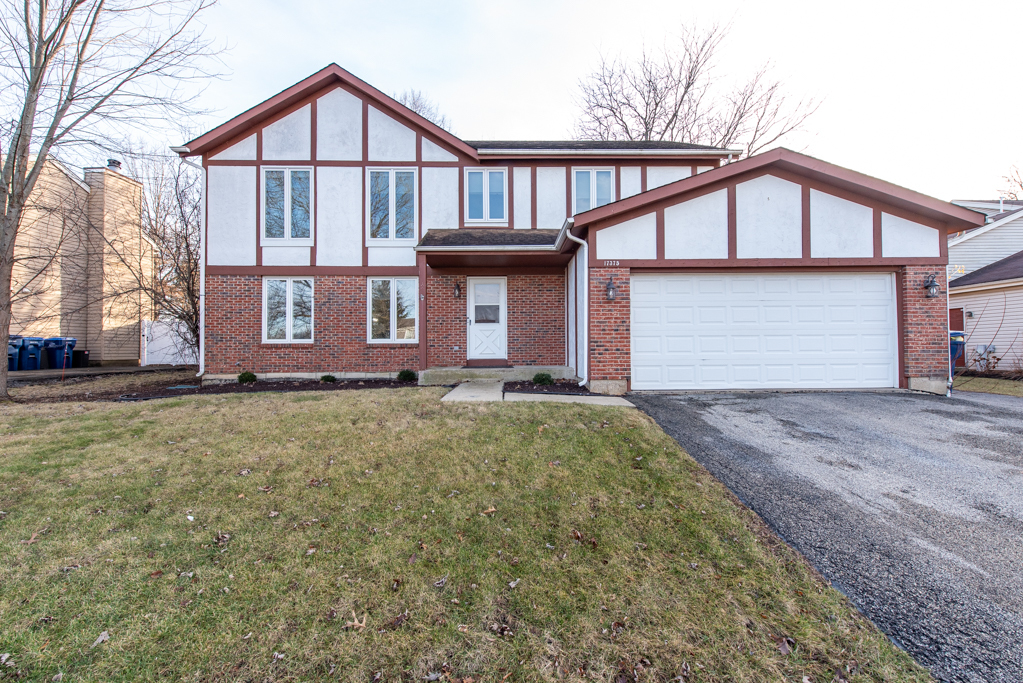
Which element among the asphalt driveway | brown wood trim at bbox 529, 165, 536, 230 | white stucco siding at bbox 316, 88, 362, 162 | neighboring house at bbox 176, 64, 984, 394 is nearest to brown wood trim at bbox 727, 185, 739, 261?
neighboring house at bbox 176, 64, 984, 394

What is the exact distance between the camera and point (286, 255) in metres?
11.4

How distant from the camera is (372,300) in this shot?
1155cm

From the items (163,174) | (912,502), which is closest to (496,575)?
(912,502)

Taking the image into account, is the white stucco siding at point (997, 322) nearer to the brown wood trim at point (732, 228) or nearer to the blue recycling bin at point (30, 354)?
the brown wood trim at point (732, 228)

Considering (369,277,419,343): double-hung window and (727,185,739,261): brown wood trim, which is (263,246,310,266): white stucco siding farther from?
(727,185,739,261): brown wood trim

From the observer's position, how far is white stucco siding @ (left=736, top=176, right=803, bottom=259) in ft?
28.4

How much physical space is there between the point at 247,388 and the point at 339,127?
680 centimetres

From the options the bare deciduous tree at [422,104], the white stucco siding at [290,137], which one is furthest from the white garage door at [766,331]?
the bare deciduous tree at [422,104]

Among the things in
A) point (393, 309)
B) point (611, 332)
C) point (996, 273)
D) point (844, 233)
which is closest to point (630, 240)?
point (611, 332)

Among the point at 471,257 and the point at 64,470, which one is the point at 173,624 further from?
the point at 471,257

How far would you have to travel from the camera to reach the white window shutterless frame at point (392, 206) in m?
11.6

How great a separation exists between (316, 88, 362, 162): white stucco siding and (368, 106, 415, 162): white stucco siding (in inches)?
12.7

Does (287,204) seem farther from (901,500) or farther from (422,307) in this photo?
(901,500)

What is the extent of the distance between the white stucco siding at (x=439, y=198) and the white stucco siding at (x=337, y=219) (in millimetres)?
1681
